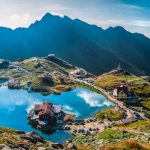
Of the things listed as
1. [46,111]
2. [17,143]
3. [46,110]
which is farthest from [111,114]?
[17,143]

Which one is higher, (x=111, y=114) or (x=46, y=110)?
(x=46, y=110)

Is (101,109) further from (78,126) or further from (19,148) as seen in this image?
(19,148)

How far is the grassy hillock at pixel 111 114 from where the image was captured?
171 m

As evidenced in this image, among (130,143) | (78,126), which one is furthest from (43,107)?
(130,143)

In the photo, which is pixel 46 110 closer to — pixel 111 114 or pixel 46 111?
pixel 46 111

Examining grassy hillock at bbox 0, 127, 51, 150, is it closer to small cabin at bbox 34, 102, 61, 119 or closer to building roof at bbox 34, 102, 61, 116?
small cabin at bbox 34, 102, 61, 119

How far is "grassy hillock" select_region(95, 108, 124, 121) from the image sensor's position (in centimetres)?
17093

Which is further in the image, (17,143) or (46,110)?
(46,110)

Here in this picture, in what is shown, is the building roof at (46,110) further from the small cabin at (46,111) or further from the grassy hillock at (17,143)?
the grassy hillock at (17,143)

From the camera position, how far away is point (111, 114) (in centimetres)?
17662

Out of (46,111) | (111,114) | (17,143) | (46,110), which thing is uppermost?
(46,110)

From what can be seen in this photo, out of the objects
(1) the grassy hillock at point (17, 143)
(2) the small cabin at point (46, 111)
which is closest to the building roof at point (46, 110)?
(2) the small cabin at point (46, 111)

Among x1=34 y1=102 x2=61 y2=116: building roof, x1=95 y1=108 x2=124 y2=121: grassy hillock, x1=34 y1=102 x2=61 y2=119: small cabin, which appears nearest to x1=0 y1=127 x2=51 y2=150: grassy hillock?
x1=34 y1=102 x2=61 y2=119: small cabin

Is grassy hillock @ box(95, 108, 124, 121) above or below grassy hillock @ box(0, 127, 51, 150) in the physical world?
above
